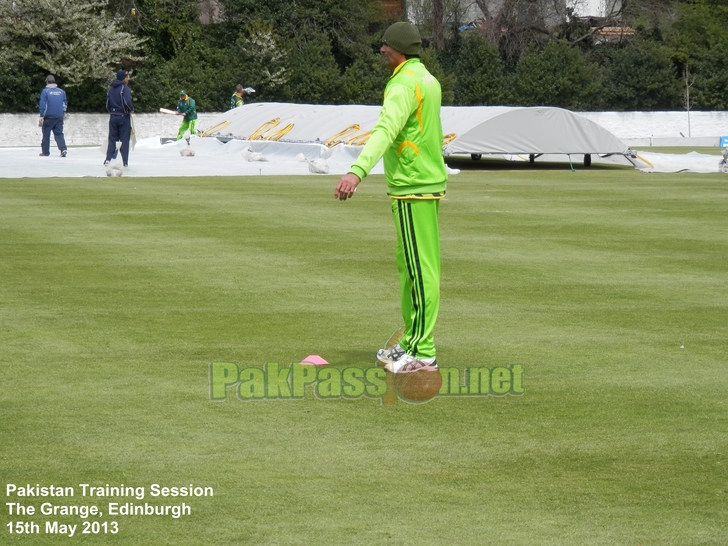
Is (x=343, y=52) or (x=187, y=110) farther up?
(x=343, y=52)

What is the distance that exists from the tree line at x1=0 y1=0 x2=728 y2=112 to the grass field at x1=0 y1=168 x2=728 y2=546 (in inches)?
1449

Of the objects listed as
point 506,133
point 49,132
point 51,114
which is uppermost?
point 51,114

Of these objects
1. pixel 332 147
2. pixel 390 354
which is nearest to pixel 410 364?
pixel 390 354

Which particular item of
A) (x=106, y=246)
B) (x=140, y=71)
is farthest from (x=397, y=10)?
(x=106, y=246)

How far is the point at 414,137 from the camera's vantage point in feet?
22.7

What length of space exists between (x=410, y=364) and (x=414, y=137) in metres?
1.41

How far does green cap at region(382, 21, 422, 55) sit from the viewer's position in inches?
276

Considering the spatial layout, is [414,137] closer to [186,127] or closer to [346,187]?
[346,187]

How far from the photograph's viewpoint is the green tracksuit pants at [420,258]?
22.8 feet

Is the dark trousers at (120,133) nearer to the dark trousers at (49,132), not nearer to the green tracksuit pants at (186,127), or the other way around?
the dark trousers at (49,132)

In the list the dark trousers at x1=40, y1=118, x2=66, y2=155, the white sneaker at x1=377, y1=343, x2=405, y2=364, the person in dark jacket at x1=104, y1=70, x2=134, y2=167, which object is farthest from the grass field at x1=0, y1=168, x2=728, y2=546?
the dark trousers at x1=40, y1=118, x2=66, y2=155

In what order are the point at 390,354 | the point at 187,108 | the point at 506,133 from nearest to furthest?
1. the point at 390,354
2. the point at 506,133
3. the point at 187,108

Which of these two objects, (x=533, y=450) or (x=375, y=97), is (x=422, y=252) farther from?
(x=375, y=97)

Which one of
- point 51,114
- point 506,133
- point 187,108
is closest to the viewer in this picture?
point 506,133
